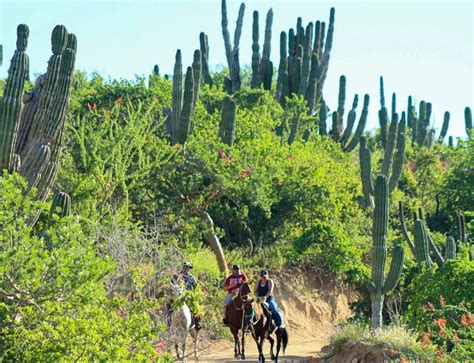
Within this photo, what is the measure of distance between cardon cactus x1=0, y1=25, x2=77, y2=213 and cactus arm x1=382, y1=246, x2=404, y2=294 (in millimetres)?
8445

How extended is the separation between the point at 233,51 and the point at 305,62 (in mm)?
4852

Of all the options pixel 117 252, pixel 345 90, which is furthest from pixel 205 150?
pixel 345 90

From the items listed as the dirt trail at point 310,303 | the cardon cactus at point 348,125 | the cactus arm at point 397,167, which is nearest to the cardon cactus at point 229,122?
the dirt trail at point 310,303

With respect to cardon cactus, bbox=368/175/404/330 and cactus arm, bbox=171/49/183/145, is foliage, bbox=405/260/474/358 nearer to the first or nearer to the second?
cardon cactus, bbox=368/175/404/330

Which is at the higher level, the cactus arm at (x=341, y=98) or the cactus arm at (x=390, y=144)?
the cactus arm at (x=341, y=98)

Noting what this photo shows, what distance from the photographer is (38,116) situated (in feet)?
62.6

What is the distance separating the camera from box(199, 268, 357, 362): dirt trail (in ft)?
94.7

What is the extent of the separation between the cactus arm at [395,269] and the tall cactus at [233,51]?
843 inches

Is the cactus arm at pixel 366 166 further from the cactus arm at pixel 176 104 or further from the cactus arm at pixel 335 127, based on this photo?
the cactus arm at pixel 335 127

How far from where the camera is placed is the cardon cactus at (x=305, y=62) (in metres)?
41.5

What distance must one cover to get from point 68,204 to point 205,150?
12255 mm

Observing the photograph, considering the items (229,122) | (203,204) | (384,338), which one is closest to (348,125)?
(229,122)

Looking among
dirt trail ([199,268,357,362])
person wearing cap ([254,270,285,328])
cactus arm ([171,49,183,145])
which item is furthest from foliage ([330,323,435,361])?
cactus arm ([171,49,183,145])

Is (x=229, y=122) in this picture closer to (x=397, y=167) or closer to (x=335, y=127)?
(x=397, y=167)
